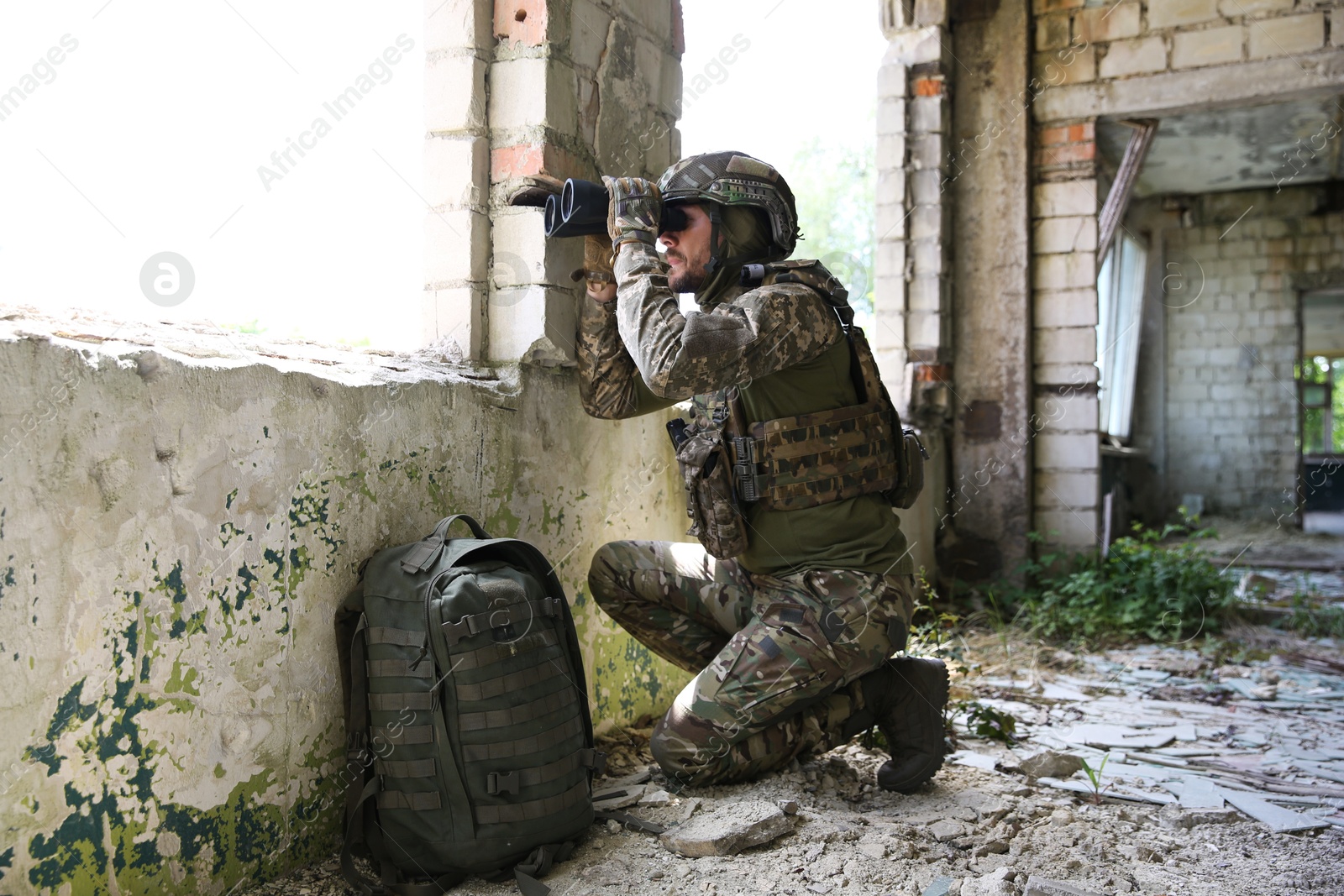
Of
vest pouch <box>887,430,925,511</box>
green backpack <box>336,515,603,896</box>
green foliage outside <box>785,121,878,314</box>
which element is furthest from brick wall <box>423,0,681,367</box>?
green foliage outside <box>785,121,878,314</box>

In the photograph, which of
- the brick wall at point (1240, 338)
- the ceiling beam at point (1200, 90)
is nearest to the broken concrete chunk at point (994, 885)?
the ceiling beam at point (1200, 90)

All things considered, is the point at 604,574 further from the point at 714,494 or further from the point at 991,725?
the point at 991,725

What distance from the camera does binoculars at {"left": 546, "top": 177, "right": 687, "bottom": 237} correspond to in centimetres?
192

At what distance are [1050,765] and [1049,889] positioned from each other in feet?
2.65

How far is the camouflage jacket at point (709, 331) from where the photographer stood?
179cm

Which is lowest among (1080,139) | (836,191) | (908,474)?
(908,474)

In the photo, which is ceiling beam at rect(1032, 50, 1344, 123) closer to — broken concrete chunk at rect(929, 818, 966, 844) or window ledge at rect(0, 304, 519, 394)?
window ledge at rect(0, 304, 519, 394)

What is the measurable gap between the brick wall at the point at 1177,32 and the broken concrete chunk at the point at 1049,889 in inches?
160

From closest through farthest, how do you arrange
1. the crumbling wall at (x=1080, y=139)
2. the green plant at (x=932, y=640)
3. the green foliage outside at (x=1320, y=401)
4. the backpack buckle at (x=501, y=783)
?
1. the backpack buckle at (x=501, y=783)
2. the green plant at (x=932, y=640)
3. the crumbling wall at (x=1080, y=139)
4. the green foliage outside at (x=1320, y=401)

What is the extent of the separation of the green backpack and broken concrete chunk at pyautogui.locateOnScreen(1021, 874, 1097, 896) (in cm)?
75

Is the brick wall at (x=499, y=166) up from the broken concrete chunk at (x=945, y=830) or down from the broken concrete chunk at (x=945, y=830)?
up

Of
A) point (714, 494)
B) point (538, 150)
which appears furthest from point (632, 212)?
point (714, 494)

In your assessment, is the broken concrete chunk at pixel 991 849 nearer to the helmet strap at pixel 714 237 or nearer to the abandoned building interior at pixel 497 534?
the abandoned building interior at pixel 497 534

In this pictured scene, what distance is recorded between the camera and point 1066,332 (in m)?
4.64
